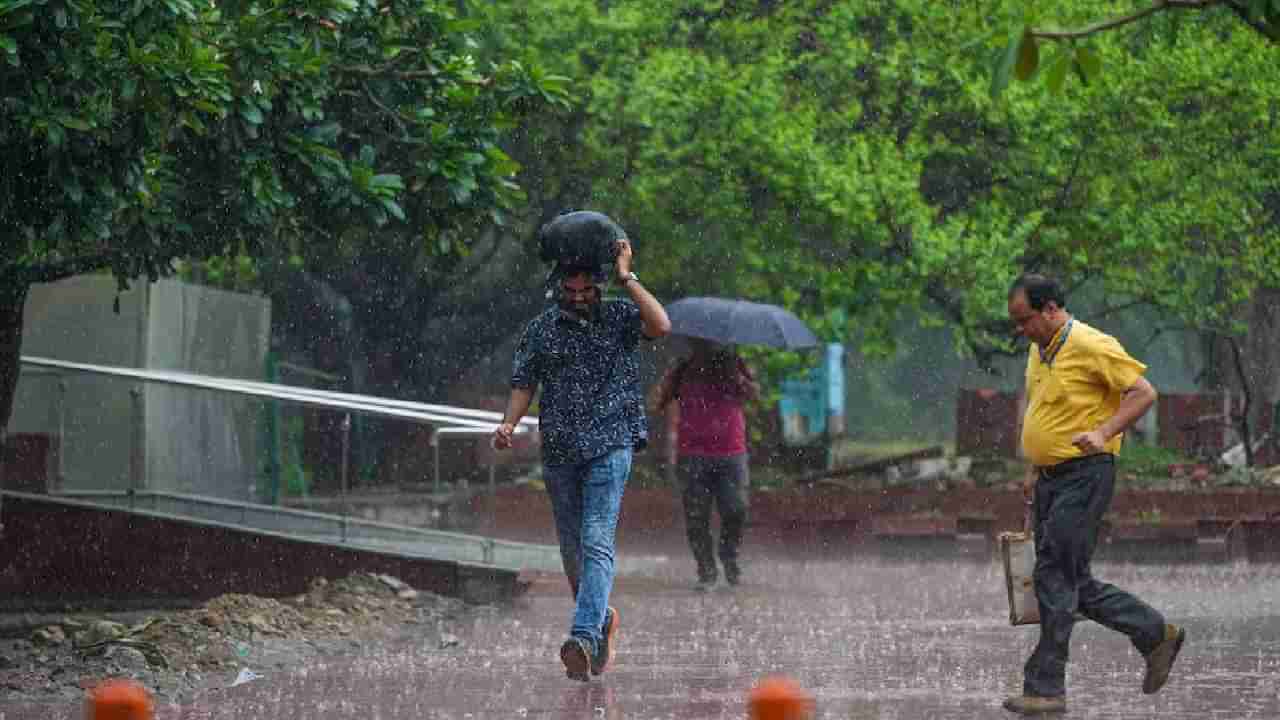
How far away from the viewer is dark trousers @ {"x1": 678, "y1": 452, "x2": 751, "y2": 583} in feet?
52.8

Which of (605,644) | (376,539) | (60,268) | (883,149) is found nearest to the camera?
(605,644)

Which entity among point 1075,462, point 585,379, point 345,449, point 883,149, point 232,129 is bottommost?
point 1075,462

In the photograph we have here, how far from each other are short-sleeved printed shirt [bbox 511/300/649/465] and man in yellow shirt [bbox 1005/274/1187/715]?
1.65 m

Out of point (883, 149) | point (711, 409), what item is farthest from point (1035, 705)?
point (883, 149)

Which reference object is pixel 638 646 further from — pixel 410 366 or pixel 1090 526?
pixel 410 366

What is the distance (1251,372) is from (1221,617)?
66.2ft

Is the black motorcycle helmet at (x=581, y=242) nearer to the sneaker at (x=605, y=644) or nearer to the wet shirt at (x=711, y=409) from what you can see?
A: the sneaker at (x=605, y=644)

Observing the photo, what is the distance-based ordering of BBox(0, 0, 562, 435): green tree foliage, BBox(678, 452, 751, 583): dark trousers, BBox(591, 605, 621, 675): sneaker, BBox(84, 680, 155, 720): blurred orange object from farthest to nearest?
BBox(678, 452, 751, 583): dark trousers → BBox(0, 0, 562, 435): green tree foliage → BBox(591, 605, 621, 675): sneaker → BBox(84, 680, 155, 720): blurred orange object

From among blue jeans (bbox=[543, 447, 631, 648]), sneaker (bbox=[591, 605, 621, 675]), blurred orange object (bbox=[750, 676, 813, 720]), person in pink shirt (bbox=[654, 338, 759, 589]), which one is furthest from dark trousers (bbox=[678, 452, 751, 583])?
blurred orange object (bbox=[750, 676, 813, 720])

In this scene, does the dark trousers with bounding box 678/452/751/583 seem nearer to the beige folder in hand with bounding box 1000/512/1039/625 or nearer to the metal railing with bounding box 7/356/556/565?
the metal railing with bounding box 7/356/556/565

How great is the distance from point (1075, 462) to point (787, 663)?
240 centimetres

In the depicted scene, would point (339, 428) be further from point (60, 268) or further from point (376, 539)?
point (60, 268)

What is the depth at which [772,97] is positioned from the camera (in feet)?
76.2

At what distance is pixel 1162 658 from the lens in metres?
8.98
